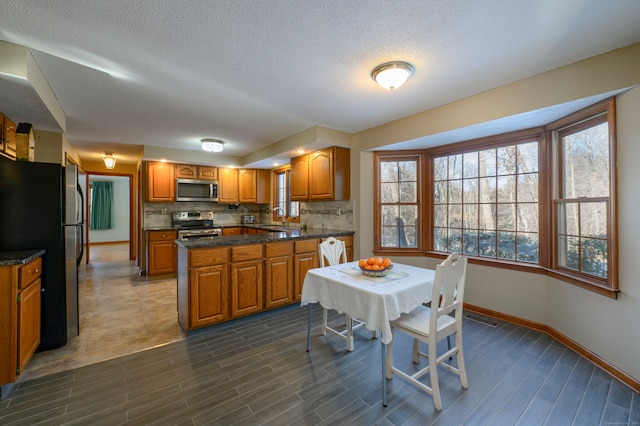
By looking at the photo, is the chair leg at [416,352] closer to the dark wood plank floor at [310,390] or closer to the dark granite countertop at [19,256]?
the dark wood plank floor at [310,390]

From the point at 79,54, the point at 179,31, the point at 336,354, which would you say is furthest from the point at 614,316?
the point at 79,54

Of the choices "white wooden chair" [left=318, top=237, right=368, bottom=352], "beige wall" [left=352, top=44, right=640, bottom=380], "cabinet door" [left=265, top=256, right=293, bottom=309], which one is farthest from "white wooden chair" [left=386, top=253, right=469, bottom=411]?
"cabinet door" [left=265, top=256, right=293, bottom=309]

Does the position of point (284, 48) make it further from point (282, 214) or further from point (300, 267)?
point (282, 214)

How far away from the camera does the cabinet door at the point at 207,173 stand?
18.8 ft

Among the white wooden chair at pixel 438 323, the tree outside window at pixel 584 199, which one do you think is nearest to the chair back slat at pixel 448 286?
the white wooden chair at pixel 438 323

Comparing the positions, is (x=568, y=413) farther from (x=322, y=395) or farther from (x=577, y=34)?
(x=577, y=34)

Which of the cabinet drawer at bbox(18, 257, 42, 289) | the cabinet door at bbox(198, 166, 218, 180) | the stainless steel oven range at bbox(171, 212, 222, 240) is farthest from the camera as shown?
the cabinet door at bbox(198, 166, 218, 180)

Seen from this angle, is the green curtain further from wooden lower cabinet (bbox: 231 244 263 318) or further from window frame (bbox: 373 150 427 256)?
window frame (bbox: 373 150 427 256)

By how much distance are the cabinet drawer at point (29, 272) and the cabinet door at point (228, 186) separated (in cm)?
375

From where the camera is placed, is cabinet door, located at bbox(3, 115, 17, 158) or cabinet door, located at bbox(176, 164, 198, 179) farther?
cabinet door, located at bbox(176, 164, 198, 179)

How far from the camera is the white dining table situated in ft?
Result: 5.75

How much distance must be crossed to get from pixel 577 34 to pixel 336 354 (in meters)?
2.94

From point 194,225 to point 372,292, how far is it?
16.4 feet

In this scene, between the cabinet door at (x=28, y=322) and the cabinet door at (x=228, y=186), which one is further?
the cabinet door at (x=228, y=186)
